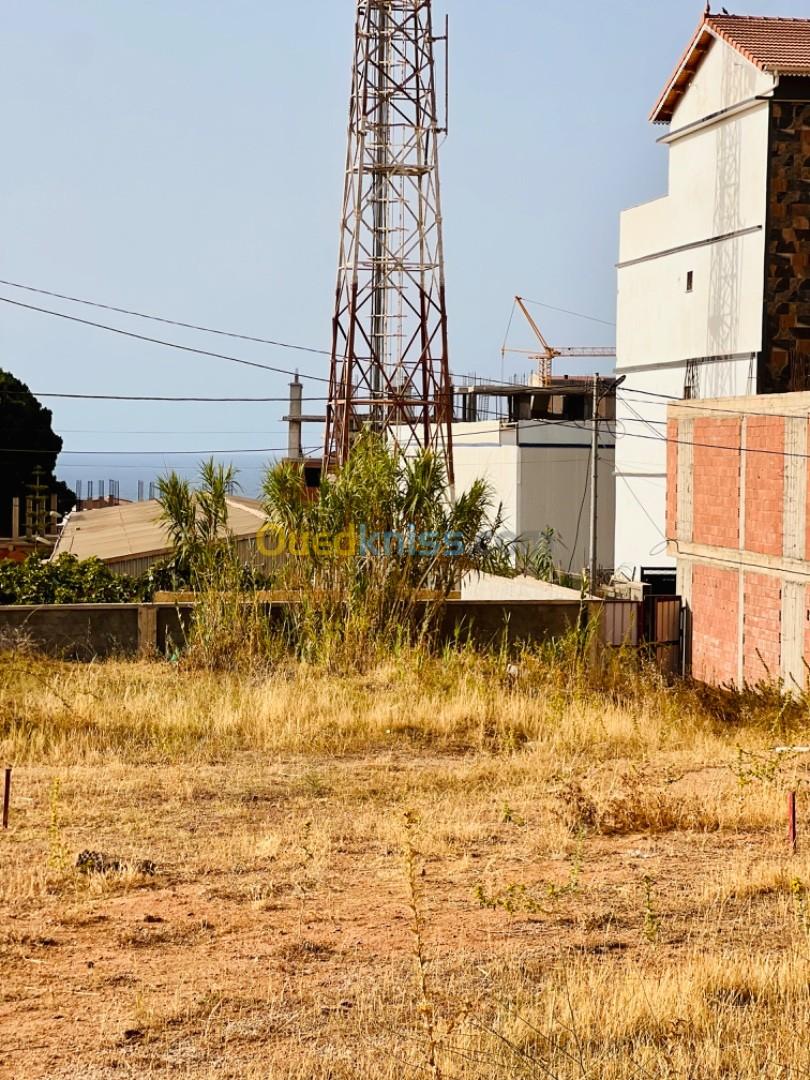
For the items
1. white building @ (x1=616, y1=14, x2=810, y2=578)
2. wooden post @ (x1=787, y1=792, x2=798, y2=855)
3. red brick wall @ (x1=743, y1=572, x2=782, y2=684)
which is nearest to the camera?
wooden post @ (x1=787, y1=792, x2=798, y2=855)

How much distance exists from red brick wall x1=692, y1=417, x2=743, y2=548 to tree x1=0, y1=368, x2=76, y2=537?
29.4 m

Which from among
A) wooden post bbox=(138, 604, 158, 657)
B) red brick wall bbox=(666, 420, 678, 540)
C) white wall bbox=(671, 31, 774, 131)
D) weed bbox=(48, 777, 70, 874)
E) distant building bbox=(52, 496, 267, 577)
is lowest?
wooden post bbox=(138, 604, 158, 657)

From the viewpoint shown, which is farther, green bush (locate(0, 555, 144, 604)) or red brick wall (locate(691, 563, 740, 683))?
red brick wall (locate(691, 563, 740, 683))

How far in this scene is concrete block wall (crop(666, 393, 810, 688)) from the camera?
1923cm

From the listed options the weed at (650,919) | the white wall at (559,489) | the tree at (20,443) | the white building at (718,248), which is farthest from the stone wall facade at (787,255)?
the tree at (20,443)

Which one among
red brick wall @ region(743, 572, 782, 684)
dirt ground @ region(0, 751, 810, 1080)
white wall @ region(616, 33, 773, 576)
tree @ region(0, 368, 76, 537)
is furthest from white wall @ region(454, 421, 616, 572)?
dirt ground @ region(0, 751, 810, 1080)

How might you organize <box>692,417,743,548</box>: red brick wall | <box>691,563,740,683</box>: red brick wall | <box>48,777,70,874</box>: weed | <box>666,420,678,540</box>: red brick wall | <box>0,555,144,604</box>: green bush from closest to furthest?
<box>48,777,70,874</box>: weed
<box>0,555,144,604</box>: green bush
<box>692,417,743,548</box>: red brick wall
<box>691,563,740,683</box>: red brick wall
<box>666,420,678,540</box>: red brick wall

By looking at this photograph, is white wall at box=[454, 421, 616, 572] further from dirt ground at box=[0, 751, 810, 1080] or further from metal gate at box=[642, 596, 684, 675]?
dirt ground at box=[0, 751, 810, 1080]

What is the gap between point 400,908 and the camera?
633 centimetres

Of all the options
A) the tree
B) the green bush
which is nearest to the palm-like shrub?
the green bush

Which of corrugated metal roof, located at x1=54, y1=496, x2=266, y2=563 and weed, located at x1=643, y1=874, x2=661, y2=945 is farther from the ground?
corrugated metal roof, located at x1=54, y1=496, x2=266, y2=563

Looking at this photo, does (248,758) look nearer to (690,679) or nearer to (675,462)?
(690,679)

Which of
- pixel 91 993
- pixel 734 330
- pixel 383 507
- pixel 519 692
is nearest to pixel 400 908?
pixel 91 993

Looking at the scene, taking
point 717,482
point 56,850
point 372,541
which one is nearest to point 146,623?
point 372,541
